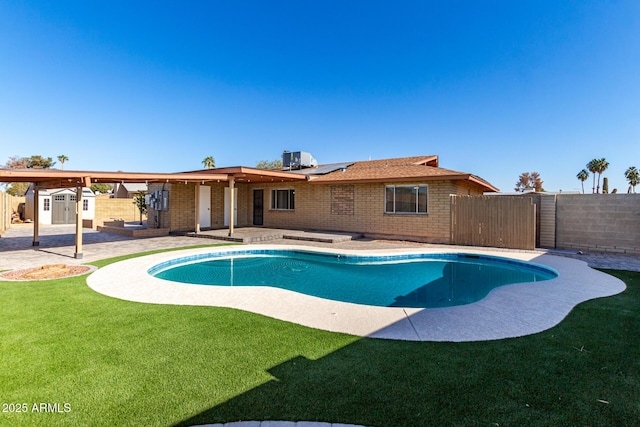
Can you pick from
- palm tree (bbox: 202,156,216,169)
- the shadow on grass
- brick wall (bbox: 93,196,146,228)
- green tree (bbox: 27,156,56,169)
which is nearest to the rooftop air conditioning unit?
brick wall (bbox: 93,196,146,228)

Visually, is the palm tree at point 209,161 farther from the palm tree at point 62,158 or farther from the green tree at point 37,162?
the palm tree at point 62,158

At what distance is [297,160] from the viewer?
67.6 feet

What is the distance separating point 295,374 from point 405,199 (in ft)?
39.0

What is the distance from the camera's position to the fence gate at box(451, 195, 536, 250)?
1131 centimetres

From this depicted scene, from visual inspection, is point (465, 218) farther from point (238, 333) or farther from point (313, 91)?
point (313, 91)

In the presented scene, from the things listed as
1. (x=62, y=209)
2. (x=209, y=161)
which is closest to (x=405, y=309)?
(x=62, y=209)

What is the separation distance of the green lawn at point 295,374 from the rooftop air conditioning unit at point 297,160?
55.2 ft

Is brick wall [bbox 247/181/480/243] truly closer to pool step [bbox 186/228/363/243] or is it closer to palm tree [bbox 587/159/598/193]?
pool step [bbox 186/228/363/243]

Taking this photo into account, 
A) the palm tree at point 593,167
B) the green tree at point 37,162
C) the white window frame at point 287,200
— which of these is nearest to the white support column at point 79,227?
the white window frame at point 287,200

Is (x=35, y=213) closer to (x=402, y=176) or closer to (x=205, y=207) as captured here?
(x=205, y=207)

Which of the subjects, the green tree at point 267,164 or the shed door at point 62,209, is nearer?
the shed door at point 62,209

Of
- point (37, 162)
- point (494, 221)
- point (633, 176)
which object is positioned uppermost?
point (37, 162)

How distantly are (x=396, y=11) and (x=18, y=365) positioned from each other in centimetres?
1742

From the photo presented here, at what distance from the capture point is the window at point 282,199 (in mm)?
17609
